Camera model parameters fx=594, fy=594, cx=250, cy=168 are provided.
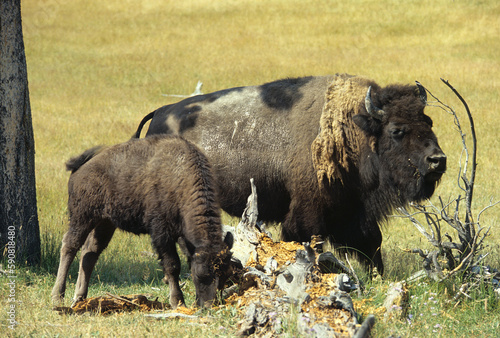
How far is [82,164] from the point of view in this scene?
22.1 ft

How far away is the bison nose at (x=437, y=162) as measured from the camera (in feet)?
20.8

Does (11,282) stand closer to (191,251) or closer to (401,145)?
(191,251)

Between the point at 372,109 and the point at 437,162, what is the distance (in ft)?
3.15

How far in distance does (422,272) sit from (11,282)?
4495 millimetres

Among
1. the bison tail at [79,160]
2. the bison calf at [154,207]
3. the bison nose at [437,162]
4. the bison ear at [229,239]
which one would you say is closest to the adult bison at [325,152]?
the bison nose at [437,162]

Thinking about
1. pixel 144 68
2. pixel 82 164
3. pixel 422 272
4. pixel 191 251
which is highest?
pixel 82 164

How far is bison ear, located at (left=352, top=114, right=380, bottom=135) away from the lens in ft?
22.4

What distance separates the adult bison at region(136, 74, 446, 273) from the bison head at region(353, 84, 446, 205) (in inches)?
0.4

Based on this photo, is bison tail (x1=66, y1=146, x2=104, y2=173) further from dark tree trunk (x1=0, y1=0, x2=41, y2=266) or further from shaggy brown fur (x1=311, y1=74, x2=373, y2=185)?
shaggy brown fur (x1=311, y1=74, x2=373, y2=185)

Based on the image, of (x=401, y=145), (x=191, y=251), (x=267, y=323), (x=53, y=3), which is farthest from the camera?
(x=53, y=3)

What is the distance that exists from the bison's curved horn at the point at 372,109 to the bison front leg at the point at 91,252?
322 centimetres

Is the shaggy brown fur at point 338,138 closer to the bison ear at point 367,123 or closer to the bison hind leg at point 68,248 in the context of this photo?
the bison ear at point 367,123

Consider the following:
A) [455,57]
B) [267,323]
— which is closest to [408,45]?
[455,57]

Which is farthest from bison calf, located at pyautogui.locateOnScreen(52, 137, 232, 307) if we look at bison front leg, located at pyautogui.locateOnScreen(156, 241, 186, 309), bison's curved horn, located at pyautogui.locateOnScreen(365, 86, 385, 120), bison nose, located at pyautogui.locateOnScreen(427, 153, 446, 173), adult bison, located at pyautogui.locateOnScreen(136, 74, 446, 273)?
bison nose, located at pyautogui.locateOnScreen(427, 153, 446, 173)
